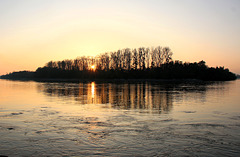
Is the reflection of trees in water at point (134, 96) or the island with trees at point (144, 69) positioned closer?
the reflection of trees in water at point (134, 96)

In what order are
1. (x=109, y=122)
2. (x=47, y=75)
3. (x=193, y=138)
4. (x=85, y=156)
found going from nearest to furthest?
(x=85, y=156) < (x=193, y=138) < (x=109, y=122) < (x=47, y=75)

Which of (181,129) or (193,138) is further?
(181,129)

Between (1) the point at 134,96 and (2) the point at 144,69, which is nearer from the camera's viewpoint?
(1) the point at 134,96

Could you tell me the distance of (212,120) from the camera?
13.7 metres

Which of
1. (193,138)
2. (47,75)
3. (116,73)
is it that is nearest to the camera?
(193,138)

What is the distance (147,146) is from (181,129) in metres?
3.45

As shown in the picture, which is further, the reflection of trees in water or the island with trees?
the island with trees

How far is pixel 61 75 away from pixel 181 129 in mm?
154001

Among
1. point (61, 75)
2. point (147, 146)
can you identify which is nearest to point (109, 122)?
point (147, 146)

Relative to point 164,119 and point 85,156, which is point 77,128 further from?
point 164,119

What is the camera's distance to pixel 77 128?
11.4 meters

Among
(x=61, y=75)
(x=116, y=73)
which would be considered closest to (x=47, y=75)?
(x=61, y=75)

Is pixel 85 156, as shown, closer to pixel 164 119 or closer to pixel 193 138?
pixel 193 138

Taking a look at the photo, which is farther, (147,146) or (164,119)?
(164,119)
